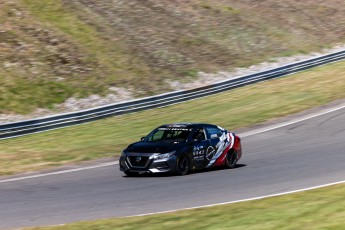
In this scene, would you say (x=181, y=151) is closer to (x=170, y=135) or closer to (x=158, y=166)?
(x=158, y=166)

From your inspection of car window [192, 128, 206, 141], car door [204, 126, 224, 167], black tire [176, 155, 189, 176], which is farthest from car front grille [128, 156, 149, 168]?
car door [204, 126, 224, 167]

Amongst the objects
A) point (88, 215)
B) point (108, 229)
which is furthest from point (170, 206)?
point (108, 229)

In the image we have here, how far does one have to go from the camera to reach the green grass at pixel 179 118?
74.0ft

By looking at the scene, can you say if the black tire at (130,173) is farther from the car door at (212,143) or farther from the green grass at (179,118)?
the green grass at (179,118)

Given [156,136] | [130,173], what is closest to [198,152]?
[156,136]

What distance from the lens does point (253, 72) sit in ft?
127

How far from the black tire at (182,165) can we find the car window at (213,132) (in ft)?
4.03

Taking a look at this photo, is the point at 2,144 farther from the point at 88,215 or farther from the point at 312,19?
the point at 312,19

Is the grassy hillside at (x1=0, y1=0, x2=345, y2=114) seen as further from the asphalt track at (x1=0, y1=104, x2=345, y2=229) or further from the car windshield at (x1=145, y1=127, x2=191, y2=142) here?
the asphalt track at (x1=0, y1=104, x2=345, y2=229)

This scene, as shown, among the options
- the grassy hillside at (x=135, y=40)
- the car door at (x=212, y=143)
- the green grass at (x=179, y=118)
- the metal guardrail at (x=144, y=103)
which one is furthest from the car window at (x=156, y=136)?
the grassy hillside at (x=135, y=40)

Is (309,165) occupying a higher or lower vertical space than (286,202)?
lower

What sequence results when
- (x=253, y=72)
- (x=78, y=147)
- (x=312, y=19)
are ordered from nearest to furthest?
(x=78, y=147) → (x=253, y=72) → (x=312, y=19)

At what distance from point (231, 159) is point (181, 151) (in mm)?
1871

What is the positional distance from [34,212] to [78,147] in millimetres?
10091
